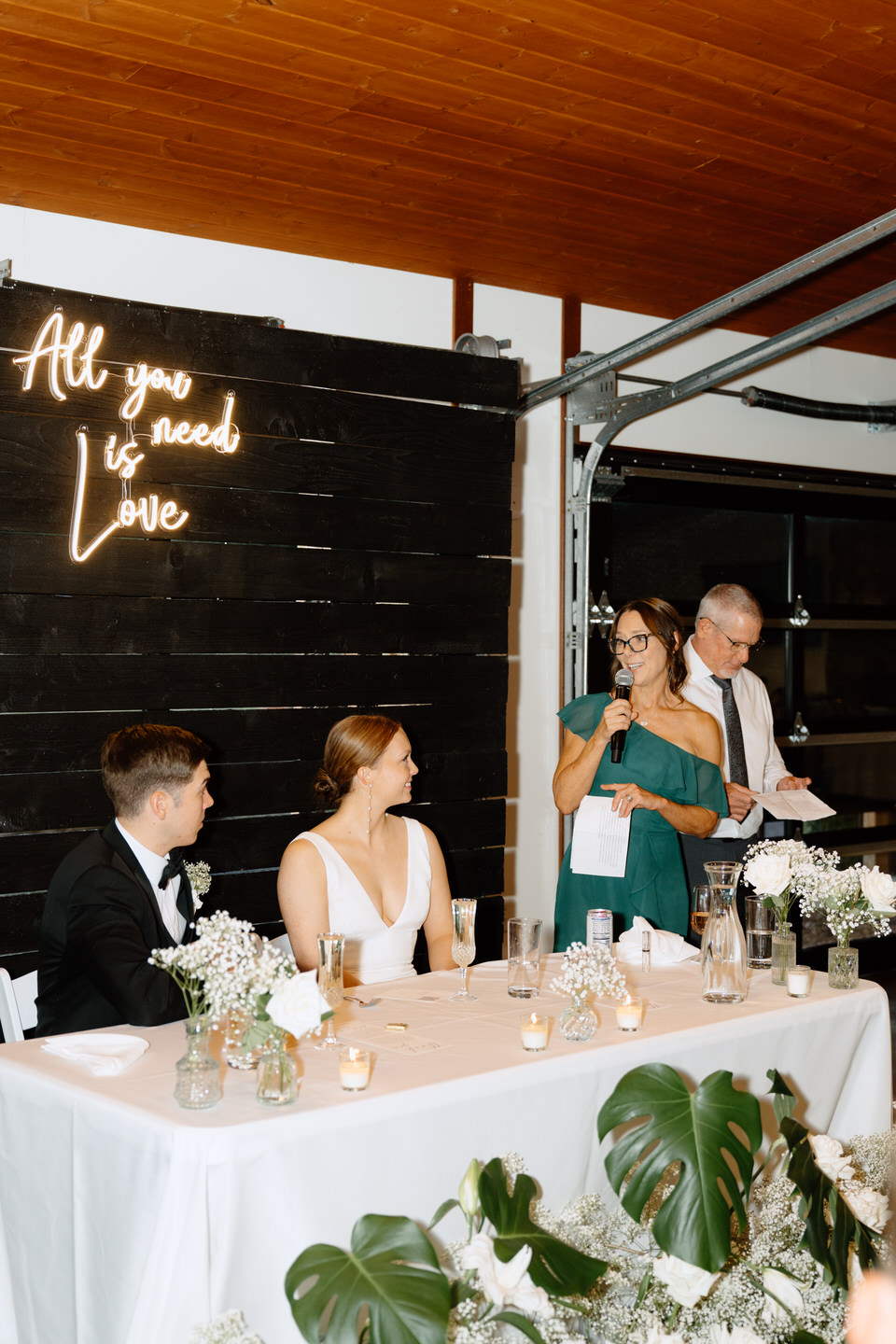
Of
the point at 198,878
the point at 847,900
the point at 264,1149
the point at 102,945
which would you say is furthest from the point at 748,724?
the point at 264,1149

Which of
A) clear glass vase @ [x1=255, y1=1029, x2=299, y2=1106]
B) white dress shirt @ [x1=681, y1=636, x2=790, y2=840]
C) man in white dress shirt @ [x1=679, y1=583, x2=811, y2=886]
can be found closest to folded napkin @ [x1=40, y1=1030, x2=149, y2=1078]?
clear glass vase @ [x1=255, y1=1029, x2=299, y2=1106]

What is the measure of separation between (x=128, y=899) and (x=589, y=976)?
3.30 ft

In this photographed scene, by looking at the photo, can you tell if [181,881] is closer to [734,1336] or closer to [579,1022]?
[579,1022]

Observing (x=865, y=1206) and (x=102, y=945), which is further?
(x=102, y=945)

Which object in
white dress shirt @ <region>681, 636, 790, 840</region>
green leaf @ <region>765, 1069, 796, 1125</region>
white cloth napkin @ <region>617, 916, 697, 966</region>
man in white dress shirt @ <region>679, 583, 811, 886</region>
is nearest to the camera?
green leaf @ <region>765, 1069, 796, 1125</region>

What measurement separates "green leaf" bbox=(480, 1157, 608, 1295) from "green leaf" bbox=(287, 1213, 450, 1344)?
5.1 inches

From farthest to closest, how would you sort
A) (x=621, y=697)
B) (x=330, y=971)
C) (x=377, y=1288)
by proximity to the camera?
(x=621, y=697)
(x=330, y=971)
(x=377, y=1288)

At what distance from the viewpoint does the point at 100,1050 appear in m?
2.45

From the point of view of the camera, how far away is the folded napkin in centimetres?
234

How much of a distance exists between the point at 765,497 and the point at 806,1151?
456cm

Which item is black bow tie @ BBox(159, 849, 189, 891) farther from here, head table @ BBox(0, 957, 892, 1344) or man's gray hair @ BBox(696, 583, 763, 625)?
man's gray hair @ BBox(696, 583, 763, 625)

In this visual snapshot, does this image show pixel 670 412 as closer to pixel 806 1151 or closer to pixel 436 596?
pixel 436 596

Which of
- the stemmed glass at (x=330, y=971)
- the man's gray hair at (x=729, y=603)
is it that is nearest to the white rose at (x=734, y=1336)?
the stemmed glass at (x=330, y=971)

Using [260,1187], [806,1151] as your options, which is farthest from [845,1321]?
[260,1187]
